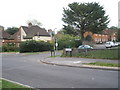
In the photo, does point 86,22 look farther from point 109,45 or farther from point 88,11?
point 109,45

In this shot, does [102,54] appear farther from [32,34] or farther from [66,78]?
[32,34]

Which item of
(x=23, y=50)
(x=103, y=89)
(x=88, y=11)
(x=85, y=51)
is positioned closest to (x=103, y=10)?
(x=88, y=11)

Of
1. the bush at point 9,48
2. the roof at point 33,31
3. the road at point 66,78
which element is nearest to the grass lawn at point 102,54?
the road at point 66,78

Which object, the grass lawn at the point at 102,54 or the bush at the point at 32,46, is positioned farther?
the bush at the point at 32,46

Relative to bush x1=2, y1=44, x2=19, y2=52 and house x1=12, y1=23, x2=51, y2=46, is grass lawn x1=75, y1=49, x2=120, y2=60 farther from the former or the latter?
house x1=12, y1=23, x2=51, y2=46

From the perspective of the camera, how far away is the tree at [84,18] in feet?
136

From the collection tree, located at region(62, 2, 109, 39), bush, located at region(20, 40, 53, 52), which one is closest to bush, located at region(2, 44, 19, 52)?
bush, located at region(20, 40, 53, 52)

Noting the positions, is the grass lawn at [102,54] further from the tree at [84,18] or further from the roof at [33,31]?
Answer: the roof at [33,31]

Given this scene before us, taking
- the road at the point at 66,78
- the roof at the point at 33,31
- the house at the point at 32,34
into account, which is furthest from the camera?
Answer: the roof at the point at 33,31

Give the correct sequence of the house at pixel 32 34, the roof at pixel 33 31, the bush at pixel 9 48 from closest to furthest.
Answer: the bush at pixel 9 48
the house at pixel 32 34
the roof at pixel 33 31

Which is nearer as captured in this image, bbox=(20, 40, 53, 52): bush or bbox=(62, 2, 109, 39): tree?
bbox=(20, 40, 53, 52): bush

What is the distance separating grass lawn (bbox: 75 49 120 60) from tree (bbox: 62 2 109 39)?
2353cm

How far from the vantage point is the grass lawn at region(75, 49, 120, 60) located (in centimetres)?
1632

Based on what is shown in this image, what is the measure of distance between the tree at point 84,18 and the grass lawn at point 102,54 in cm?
2353
